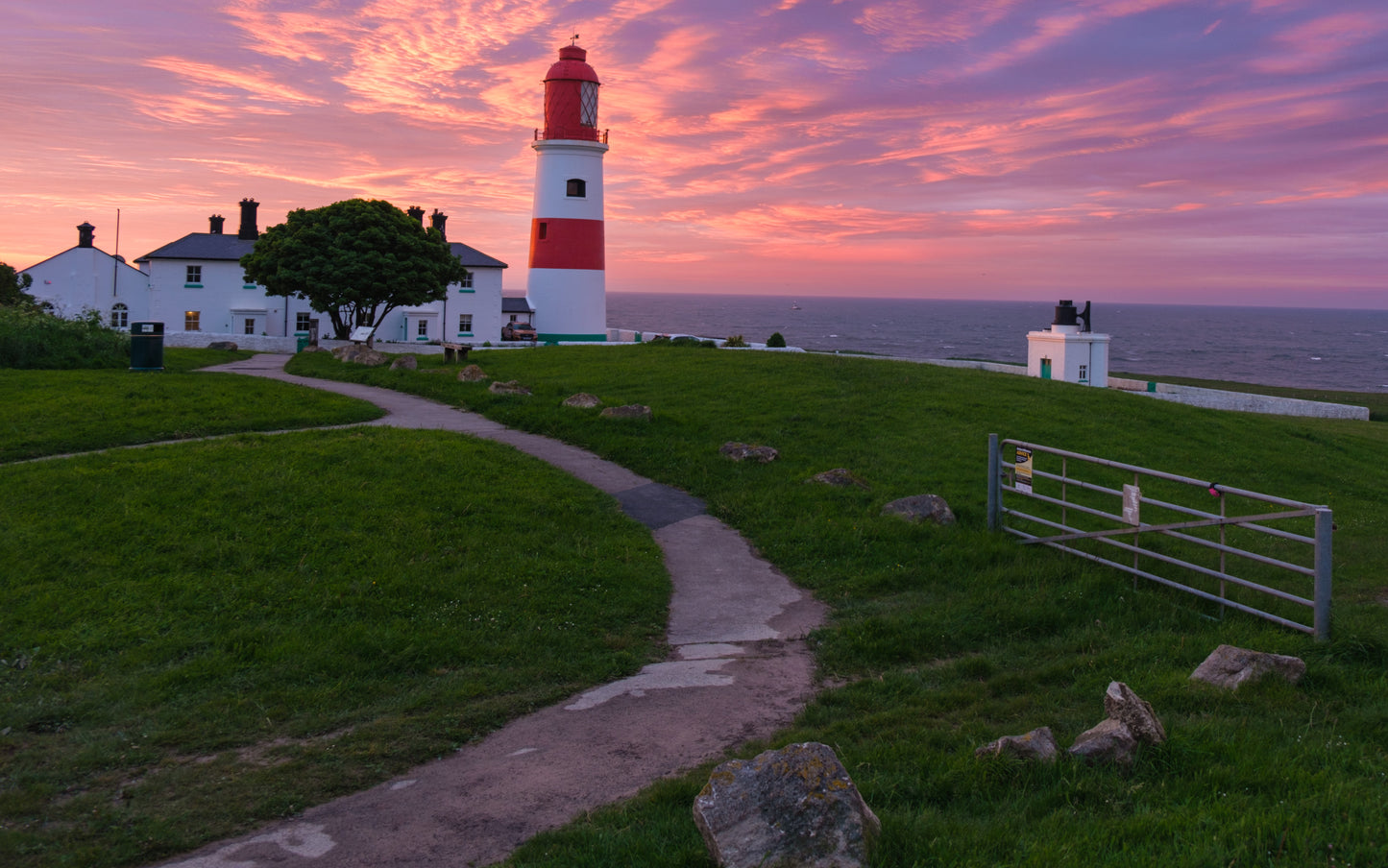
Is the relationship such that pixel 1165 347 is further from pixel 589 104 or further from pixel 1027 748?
pixel 1027 748

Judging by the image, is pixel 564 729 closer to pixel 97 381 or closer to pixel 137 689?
pixel 137 689

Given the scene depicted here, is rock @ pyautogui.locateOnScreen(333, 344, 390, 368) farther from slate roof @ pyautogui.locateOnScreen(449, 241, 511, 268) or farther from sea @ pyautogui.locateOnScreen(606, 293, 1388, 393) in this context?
sea @ pyautogui.locateOnScreen(606, 293, 1388, 393)

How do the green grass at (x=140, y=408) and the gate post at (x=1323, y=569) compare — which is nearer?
the gate post at (x=1323, y=569)

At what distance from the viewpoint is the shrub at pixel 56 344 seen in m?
22.4

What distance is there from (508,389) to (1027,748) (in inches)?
656

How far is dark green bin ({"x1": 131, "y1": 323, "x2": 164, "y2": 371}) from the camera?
22.1 metres

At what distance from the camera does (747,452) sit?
15227 mm

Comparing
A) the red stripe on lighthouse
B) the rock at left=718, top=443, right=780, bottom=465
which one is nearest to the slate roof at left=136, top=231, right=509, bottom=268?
the red stripe on lighthouse

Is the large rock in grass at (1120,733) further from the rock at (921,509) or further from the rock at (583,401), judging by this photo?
the rock at (583,401)

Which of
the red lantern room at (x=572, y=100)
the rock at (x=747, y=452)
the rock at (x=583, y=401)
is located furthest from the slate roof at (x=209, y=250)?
the rock at (x=747, y=452)

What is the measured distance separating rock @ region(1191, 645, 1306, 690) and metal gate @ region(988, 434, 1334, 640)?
115 cm

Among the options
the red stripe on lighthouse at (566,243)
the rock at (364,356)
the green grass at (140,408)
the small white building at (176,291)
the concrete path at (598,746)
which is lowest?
the concrete path at (598,746)

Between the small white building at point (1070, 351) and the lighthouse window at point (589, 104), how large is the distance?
21.9m

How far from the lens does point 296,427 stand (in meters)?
17.0
